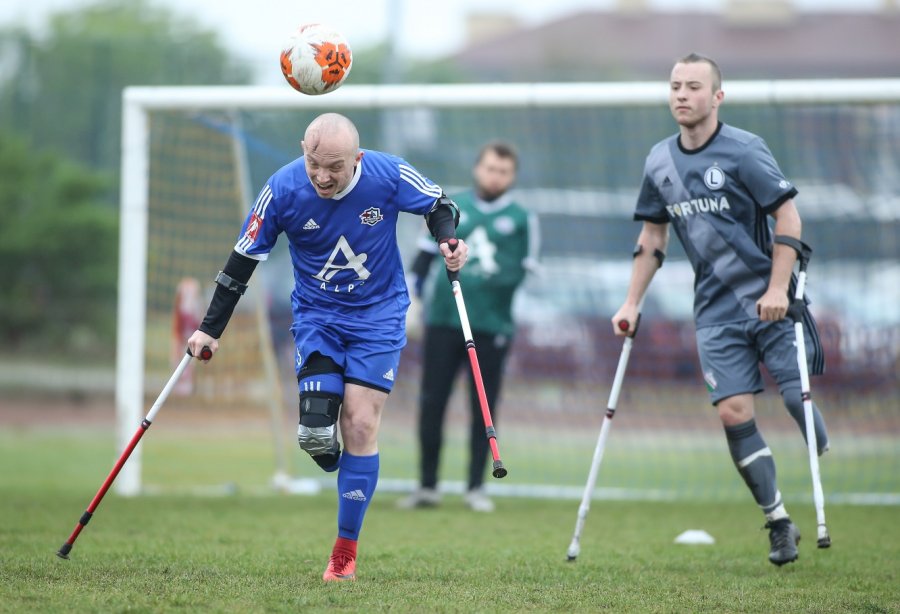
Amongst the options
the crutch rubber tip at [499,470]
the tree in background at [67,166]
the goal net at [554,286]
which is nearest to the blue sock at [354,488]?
the crutch rubber tip at [499,470]

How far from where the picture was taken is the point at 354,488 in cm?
559

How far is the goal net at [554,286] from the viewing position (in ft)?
31.3

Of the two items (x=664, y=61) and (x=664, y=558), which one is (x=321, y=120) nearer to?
(x=664, y=558)

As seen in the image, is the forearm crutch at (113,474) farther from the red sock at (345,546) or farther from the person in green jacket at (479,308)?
the person in green jacket at (479,308)

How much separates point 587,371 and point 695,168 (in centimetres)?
624

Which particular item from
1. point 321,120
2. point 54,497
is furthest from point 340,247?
point 54,497

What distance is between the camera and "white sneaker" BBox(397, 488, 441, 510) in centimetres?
897

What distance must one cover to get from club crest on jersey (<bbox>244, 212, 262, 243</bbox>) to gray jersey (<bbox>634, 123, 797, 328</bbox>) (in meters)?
2.12

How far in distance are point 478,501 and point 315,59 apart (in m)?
4.23

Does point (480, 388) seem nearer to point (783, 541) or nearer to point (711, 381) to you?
point (711, 381)

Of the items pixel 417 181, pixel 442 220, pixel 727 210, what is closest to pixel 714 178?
pixel 727 210

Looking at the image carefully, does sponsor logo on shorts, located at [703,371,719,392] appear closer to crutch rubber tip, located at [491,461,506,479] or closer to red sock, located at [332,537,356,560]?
crutch rubber tip, located at [491,461,506,479]

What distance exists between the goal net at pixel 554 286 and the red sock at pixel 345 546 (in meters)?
4.02

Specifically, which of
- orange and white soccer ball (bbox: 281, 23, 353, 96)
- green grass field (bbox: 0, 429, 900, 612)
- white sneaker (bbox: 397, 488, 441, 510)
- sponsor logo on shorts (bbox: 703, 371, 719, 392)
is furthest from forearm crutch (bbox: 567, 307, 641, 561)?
white sneaker (bbox: 397, 488, 441, 510)
